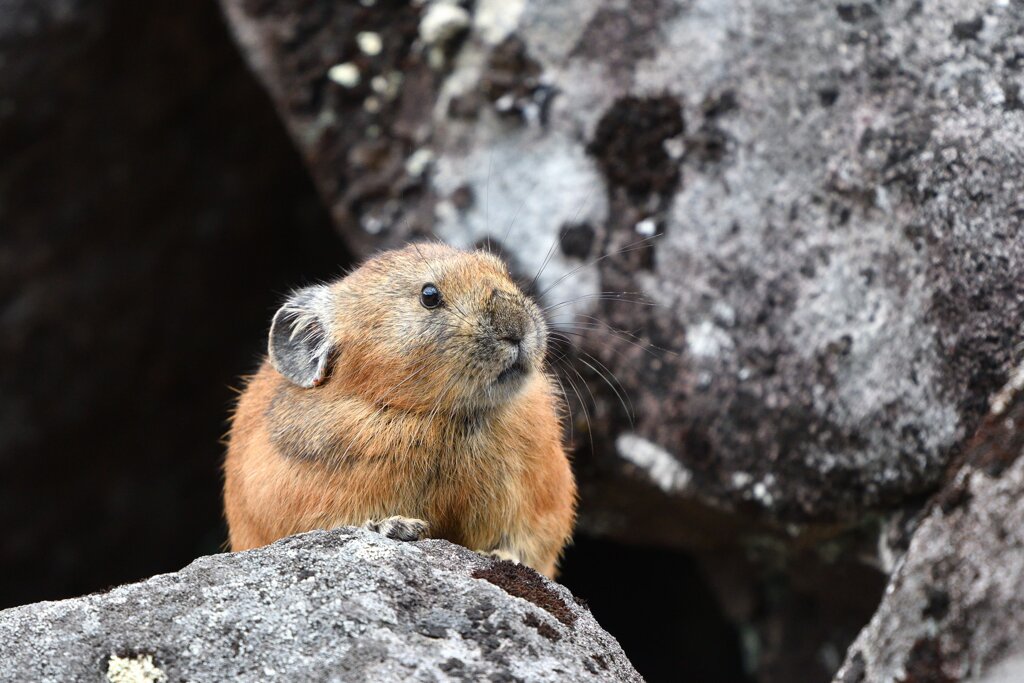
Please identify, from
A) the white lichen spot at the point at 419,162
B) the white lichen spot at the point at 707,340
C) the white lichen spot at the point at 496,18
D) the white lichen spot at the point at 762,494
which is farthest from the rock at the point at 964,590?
the white lichen spot at the point at 419,162

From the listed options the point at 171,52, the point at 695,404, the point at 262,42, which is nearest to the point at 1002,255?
the point at 695,404

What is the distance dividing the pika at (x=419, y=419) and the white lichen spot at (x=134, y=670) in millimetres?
1532

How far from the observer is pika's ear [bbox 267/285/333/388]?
22.6 feet

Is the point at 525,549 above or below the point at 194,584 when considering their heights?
below

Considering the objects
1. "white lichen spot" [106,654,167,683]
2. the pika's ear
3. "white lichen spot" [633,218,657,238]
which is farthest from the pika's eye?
"white lichen spot" [106,654,167,683]

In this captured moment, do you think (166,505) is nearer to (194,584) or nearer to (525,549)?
(525,549)

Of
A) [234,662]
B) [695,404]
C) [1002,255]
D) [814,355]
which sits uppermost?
[1002,255]

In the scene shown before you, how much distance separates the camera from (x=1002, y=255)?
6.62 meters

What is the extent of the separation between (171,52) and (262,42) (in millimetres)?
2543

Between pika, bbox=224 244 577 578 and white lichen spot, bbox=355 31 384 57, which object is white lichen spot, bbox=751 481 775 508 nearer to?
pika, bbox=224 244 577 578

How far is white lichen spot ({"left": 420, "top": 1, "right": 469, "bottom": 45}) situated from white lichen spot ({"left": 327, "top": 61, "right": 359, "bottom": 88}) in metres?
0.61

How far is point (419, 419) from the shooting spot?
655 cm

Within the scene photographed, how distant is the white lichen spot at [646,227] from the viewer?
27.7ft

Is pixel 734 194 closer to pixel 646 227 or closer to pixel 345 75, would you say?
pixel 646 227
